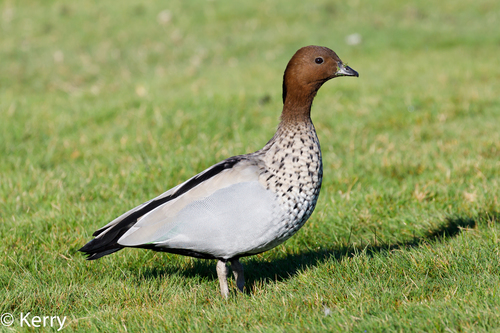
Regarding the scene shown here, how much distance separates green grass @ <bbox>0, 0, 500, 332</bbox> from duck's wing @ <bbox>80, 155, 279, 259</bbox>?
37cm

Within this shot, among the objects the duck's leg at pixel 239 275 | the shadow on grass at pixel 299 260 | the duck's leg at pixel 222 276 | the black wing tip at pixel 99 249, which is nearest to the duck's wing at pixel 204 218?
the black wing tip at pixel 99 249

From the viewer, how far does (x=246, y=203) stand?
329 cm

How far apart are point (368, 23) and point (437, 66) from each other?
10.9 ft

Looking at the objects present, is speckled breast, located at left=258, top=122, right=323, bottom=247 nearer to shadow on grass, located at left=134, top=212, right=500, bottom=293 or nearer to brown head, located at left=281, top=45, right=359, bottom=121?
brown head, located at left=281, top=45, right=359, bottom=121

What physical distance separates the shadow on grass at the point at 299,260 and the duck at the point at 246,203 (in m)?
0.37

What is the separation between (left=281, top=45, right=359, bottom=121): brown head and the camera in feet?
11.9

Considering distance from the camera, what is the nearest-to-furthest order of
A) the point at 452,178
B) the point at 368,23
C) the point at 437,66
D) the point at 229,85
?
the point at 452,178
the point at 229,85
the point at 437,66
the point at 368,23

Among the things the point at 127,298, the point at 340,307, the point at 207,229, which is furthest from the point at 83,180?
the point at 340,307

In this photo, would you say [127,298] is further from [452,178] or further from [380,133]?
[380,133]

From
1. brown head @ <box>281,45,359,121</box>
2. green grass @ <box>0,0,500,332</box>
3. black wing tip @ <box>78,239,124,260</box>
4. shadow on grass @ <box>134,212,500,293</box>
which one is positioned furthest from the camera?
shadow on grass @ <box>134,212,500,293</box>

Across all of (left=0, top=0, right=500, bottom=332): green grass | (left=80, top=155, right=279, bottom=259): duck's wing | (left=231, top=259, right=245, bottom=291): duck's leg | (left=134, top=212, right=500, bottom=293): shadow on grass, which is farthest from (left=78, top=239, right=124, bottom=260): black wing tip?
(left=231, top=259, right=245, bottom=291): duck's leg

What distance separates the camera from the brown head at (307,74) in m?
3.61

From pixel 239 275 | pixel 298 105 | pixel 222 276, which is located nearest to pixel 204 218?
pixel 222 276

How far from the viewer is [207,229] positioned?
3.31 m
